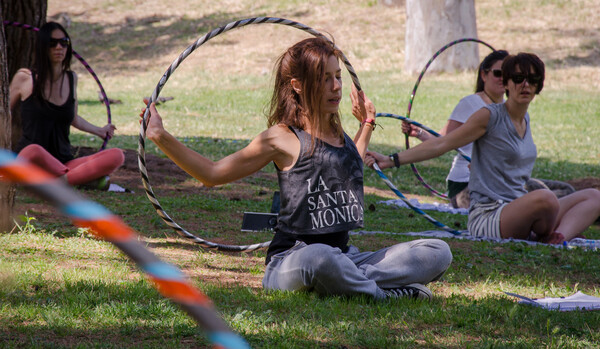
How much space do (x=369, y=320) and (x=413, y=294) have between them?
1.98 feet

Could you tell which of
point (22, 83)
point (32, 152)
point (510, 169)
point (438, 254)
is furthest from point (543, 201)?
point (22, 83)

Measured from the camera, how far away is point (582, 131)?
15.7 metres

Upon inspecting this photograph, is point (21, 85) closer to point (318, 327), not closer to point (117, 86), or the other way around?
point (318, 327)

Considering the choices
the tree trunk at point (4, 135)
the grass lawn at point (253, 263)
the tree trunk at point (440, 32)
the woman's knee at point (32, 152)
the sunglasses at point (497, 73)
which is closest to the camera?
the grass lawn at point (253, 263)

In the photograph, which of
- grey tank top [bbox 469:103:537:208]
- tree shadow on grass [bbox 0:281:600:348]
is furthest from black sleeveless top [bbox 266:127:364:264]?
grey tank top [bbox 469:103:537:208]

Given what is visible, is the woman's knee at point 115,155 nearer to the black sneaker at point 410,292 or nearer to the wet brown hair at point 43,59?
the wet brown hair at point 43,59

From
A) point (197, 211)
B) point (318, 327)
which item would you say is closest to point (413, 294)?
point (318, 327)

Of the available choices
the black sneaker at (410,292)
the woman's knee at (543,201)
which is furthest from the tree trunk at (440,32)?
the black sneaker at (410,292)

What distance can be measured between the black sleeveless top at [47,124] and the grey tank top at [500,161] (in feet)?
14.5

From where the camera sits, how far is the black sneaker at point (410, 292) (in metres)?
4.22

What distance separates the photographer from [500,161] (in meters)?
6.49

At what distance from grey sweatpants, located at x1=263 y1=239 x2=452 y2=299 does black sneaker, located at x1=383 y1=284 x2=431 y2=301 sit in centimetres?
3

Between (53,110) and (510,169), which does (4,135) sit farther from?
(510,169)

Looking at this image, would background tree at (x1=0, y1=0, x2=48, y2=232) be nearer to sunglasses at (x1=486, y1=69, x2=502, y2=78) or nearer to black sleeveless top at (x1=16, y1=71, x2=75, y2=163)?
black sleeveless top at (x1=16, y1=71, x2=75, y2=163)
